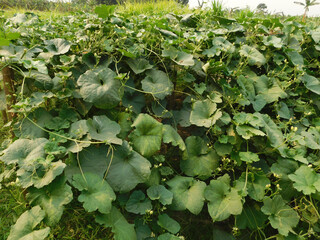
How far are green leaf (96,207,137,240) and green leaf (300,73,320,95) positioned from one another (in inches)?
70.6

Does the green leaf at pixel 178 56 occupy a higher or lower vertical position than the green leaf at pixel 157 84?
higher

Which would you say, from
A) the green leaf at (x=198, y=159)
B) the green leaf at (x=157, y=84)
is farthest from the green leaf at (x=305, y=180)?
the green leaf at (x=157, y=84)

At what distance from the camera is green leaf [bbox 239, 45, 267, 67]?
1921mm

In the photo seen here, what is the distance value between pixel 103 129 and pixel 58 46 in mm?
659

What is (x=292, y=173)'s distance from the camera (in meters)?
1.54

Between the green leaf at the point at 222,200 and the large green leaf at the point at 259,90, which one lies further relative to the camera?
the large green leaf at the point at 259,90

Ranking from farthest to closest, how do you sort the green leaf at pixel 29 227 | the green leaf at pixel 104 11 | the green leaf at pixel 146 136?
the green leaf at pixel 104 11 < the green leaf at pixel 146 136 < the green leaf at pixel 29 227

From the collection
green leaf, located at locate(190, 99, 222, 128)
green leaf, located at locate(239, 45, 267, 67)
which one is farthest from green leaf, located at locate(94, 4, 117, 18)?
green leaf, located at locate(239, 45, 267, 67)

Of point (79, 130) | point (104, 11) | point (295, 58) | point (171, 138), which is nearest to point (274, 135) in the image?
point (171, 138)

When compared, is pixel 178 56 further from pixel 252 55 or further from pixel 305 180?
pixel 305 180

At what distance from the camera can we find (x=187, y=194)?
1464mm

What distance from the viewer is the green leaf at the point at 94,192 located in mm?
1194

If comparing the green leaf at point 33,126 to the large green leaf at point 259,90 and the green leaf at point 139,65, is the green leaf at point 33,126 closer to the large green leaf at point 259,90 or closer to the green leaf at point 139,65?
the green leaf at point 139,65

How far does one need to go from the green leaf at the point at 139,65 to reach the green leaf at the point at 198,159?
58 cm
